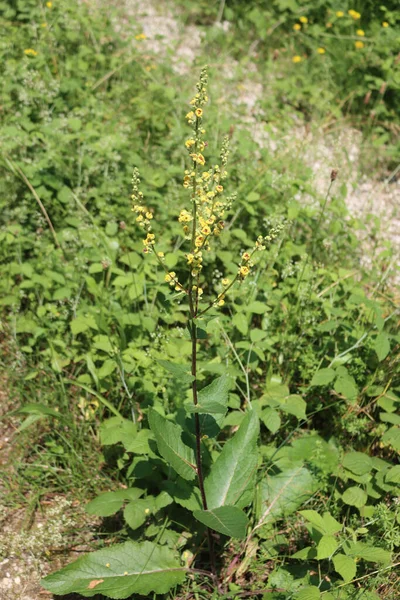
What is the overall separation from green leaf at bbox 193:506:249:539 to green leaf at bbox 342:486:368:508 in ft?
2.06

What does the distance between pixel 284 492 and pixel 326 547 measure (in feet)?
1.66

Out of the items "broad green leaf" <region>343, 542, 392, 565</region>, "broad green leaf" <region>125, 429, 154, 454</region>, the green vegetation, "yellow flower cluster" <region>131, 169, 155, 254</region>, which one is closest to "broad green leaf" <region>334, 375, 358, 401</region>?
the green vegetation

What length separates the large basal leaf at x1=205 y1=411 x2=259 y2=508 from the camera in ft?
8.15

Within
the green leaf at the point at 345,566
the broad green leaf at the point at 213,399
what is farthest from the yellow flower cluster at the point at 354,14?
the green leaf at the point at 345,566

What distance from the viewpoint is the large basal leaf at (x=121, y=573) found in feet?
7.50

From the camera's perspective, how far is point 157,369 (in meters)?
2.81

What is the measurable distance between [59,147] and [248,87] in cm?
257

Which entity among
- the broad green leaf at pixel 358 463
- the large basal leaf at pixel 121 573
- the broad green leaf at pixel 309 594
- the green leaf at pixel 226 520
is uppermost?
the green leaf at pixel 226 520

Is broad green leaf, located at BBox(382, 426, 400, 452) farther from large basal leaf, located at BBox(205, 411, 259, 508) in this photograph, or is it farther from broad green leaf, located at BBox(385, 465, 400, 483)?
large basal leaf, located at BBox(205, 411, 259, 508)

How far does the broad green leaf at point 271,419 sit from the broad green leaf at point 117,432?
60 cm

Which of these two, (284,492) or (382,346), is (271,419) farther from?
(382,346)

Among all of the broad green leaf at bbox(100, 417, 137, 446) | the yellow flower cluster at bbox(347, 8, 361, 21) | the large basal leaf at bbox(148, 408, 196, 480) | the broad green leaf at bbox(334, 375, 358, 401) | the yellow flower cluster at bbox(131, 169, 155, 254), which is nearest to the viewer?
the yellow flower cluster at bbox(131, 169, 155, 254)

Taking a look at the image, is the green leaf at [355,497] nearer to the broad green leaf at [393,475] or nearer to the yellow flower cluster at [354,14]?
the broad green leaf at [393,475]

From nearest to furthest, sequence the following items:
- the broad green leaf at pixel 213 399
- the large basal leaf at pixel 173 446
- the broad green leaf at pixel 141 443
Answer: the broad green leaf at pixel 213 399 → the large basal leaf at pixel 173 446 → the broad green leaf at pixel 141 443
